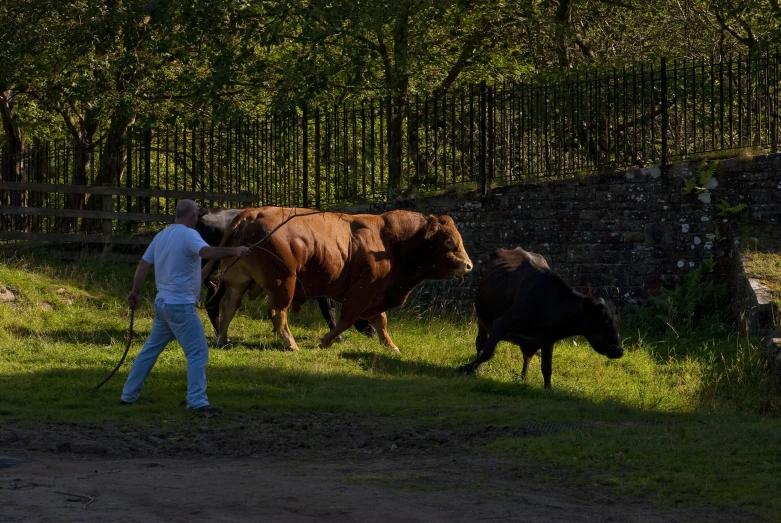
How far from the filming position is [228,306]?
15.8 meters

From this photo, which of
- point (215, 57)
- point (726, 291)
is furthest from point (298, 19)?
point (726, 291)

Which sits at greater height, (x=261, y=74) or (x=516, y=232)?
(x=261, y=74)

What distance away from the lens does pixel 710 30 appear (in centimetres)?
2384

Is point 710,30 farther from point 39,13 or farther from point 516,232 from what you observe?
point 39,13

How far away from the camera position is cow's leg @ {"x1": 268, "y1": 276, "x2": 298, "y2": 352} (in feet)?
51.1

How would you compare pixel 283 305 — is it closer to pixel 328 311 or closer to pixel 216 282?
pixel 328 311

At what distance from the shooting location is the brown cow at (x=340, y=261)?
15641mm

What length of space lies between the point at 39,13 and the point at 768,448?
1780 cm

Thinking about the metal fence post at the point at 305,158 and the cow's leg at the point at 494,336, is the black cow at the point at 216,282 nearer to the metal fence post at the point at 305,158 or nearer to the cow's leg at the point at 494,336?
the cow's leg at the point at 494,336

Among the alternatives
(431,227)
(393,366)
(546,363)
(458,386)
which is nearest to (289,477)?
(458,386)

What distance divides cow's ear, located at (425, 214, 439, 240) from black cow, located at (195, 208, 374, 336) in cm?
154

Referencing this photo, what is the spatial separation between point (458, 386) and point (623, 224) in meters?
6.84

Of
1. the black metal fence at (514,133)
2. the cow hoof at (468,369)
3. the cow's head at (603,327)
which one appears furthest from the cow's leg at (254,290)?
the black metal fence at (514,133)

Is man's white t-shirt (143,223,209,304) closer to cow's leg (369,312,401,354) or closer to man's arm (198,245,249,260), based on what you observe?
man's arm (198,245,249,260)
